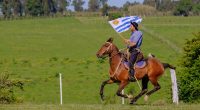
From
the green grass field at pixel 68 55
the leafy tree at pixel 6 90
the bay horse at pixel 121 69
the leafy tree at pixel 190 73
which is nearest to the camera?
the bay horse at pixel 121 69

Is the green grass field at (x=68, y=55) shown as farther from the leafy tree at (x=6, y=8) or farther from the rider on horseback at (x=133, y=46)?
the leafy tree at (x=6, y=8)

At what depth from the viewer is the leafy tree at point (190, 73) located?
73.8 feet

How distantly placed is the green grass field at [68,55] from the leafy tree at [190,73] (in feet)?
2.88

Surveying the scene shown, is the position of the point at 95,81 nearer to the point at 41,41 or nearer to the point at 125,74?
the point at 125,74

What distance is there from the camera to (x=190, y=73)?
A: 23.0 metres

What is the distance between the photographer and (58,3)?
609 ft

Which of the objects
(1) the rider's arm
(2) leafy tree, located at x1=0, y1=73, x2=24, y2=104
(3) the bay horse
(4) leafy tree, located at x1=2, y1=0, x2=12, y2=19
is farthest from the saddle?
(4) leafy tree, located at x1=2, y1=0, x2=12, y2=19

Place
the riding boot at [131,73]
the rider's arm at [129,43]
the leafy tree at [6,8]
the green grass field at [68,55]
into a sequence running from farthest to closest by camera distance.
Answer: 1. the leafy tree at [6,8]
2. the green grass field at [68,55]
3. the riding boot at [131,73]
4. the rider's arm at [129,43]

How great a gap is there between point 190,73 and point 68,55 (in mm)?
41357

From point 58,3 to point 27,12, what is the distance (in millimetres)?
23899

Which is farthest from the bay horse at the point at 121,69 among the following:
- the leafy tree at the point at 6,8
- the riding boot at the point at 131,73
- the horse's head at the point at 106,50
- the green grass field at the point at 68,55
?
the leafy tree at the point at 6,8

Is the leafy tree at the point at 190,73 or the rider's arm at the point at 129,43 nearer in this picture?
the rider's arm at the point at 129,43

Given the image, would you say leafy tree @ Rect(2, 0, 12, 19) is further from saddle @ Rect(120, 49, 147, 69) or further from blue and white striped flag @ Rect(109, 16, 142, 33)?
saddle @ Rect(120, 49, 147, 69)

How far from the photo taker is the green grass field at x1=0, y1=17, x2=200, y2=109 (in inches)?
1344
